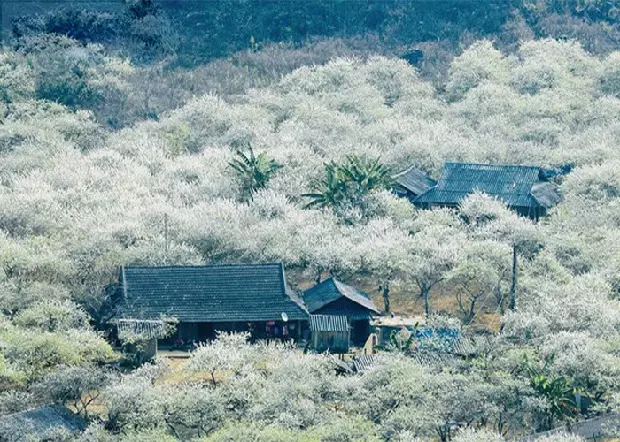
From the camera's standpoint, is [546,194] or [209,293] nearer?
[209,293]

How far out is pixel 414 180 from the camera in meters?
63.3

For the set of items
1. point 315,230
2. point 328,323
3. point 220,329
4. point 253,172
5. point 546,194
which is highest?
point 253,172

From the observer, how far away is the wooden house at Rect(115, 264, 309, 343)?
45281 millimetres

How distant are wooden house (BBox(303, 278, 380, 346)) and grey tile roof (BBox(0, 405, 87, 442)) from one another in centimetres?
1333

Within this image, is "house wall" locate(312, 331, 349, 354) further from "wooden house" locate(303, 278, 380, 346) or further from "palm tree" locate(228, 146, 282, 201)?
"palm tree" locate(228, 146, 282, 201)

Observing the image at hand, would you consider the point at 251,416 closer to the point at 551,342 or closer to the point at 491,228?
the point at 551,342

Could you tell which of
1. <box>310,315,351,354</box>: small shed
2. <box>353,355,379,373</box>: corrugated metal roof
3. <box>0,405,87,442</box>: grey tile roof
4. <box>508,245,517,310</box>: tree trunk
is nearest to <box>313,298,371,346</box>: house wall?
<box>310,315,351,354</box>: small shed

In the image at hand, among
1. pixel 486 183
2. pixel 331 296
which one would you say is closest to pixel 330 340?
pixel 331 296

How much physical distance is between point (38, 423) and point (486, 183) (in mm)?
32460

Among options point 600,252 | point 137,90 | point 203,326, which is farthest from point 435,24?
point 203,326

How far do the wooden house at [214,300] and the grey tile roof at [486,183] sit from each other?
15952 millimetres

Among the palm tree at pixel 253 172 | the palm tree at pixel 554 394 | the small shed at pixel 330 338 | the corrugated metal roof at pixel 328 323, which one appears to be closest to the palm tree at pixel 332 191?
the palm tree at pixel 253 172

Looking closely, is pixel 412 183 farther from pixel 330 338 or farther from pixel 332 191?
pixel 330 338

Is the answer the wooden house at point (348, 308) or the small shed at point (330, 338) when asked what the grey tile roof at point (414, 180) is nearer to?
the wooden house at point (348, 308)
